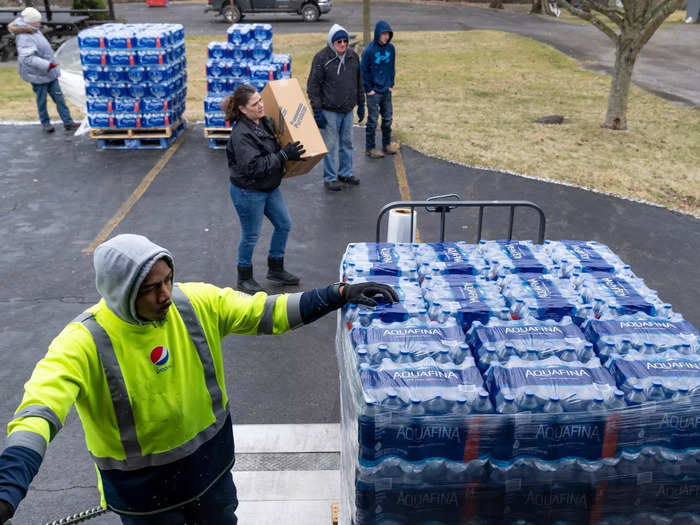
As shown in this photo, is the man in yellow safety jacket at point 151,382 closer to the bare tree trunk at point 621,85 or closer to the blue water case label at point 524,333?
the blue water case label at point 524,333

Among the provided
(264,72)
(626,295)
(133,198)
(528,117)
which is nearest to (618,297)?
(626,295)

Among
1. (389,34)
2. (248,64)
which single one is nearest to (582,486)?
(389,34)

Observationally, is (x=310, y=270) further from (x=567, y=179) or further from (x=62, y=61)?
(x=62, y=61)

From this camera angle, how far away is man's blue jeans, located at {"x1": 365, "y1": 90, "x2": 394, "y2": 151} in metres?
11.2

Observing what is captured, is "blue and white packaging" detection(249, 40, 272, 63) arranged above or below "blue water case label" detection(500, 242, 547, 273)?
above

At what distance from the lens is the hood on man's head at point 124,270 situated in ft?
8.61

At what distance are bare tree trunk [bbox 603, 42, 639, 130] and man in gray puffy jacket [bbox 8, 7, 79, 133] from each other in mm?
10719

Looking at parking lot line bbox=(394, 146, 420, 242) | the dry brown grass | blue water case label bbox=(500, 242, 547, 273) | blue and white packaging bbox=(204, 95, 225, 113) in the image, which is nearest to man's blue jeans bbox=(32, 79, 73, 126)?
the dry brown grass

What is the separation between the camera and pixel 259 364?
6.02 m

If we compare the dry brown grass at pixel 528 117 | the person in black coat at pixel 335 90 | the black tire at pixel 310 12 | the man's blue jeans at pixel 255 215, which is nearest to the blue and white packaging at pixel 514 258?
the man's blue jeans at pixel 255 215

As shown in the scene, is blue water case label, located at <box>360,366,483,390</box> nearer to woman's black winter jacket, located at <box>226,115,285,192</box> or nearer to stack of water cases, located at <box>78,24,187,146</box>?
woman's black winter jacket, located at <box>226,115,285,192</box>

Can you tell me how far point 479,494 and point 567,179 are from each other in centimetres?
853

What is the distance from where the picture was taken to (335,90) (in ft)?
31.9

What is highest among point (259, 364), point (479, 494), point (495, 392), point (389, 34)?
point (389, 34)
